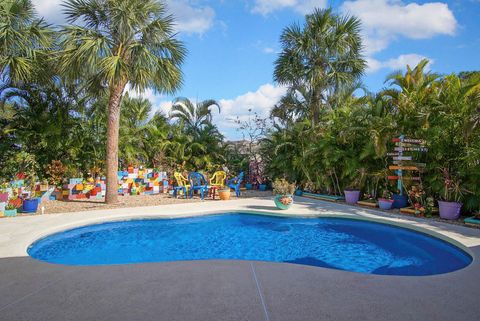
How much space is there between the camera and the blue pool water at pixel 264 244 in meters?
5.01

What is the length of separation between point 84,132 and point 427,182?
1074 centimetres

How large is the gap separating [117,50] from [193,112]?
20.5ft

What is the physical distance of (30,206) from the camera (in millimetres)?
7574

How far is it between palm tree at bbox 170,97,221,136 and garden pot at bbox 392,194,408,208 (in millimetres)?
8816

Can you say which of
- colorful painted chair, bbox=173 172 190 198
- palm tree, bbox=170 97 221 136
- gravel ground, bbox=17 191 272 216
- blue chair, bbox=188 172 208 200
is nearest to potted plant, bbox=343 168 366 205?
blue chair, bbox=188 172 208 200

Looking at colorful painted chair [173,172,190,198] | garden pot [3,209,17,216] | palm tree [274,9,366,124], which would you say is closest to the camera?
garden pot [3,209,17,216]

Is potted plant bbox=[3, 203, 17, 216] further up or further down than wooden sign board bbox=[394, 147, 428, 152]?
further down

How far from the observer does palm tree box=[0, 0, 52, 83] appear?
7.78 m

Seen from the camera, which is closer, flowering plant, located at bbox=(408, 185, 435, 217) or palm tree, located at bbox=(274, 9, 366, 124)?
flowering plant, located at bbox=(408, 185, 435, 217)

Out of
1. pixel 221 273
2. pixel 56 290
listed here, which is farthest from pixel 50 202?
pixel 221 273

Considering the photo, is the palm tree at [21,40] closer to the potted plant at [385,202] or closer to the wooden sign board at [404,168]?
the wooden sign board at [404,168]

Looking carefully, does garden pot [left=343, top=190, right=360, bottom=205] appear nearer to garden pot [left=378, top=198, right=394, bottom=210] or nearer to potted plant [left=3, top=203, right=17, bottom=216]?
garden pot [left=378, top=198, right=394, bottom=210]

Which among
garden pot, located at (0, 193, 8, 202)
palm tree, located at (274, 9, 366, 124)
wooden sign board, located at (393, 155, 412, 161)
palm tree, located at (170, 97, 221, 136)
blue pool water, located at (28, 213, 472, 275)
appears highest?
palm tree, located at (274, 9, 366, 124)

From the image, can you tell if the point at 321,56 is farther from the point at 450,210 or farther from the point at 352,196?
the point at 450,210
